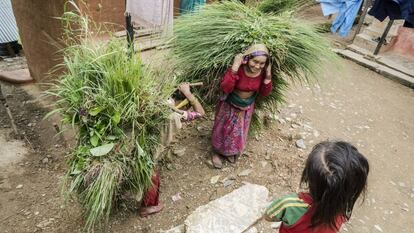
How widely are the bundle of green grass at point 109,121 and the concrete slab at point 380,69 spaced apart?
4.72m

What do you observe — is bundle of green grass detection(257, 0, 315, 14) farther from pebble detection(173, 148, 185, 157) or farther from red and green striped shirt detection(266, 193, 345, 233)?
red and green striped shirt detection(266, 193, 345, 233)

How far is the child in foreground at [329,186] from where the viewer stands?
4.23 ft

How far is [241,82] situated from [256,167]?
3.25 ft

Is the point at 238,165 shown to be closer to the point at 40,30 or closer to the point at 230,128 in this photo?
the point at 230,128

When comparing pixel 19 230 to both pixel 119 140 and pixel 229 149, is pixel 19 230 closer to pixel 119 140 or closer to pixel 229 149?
pixel 119 140

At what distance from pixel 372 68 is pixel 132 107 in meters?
5.05

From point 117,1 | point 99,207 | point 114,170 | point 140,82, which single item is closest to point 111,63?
point 140,82

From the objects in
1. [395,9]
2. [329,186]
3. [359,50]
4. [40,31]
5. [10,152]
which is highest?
[395,9]

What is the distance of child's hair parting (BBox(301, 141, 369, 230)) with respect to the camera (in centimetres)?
129

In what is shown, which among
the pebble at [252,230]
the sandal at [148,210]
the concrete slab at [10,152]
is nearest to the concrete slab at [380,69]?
the pebble at [252,230]

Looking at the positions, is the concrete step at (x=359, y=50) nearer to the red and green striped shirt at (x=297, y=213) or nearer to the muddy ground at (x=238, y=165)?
the muddy ground at (x=238, y=165)

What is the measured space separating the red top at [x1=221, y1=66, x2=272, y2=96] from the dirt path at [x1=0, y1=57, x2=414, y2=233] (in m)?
0.87

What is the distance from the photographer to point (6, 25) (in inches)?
224

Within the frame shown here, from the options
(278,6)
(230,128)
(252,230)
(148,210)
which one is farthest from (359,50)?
(148,210)
